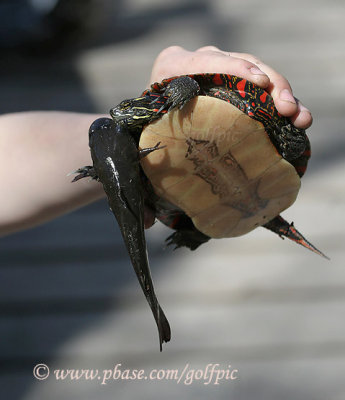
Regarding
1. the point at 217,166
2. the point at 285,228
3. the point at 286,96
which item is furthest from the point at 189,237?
the point at 286,96

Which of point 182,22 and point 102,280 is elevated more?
point 182,22

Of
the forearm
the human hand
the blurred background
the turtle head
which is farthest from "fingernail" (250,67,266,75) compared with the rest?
the blurred background

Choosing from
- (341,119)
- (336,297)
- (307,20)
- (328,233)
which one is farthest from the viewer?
(307,20)

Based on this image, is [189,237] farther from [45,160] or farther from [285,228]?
[45,160]

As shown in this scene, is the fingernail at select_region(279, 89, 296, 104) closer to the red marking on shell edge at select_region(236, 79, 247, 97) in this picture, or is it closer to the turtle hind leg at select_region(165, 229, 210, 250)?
the red marking on shell edge at select_region(236, 79, 247, 97)

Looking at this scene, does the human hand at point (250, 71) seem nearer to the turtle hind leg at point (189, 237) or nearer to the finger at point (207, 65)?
the finger at point (207, 65)

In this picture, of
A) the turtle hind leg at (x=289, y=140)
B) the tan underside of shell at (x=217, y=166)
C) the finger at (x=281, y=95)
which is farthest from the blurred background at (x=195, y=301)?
the finger at (x=281, y=95)

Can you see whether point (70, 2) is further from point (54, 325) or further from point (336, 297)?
point (336, 297)

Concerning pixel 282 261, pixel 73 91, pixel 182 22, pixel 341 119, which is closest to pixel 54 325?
→ pixel 282 261
